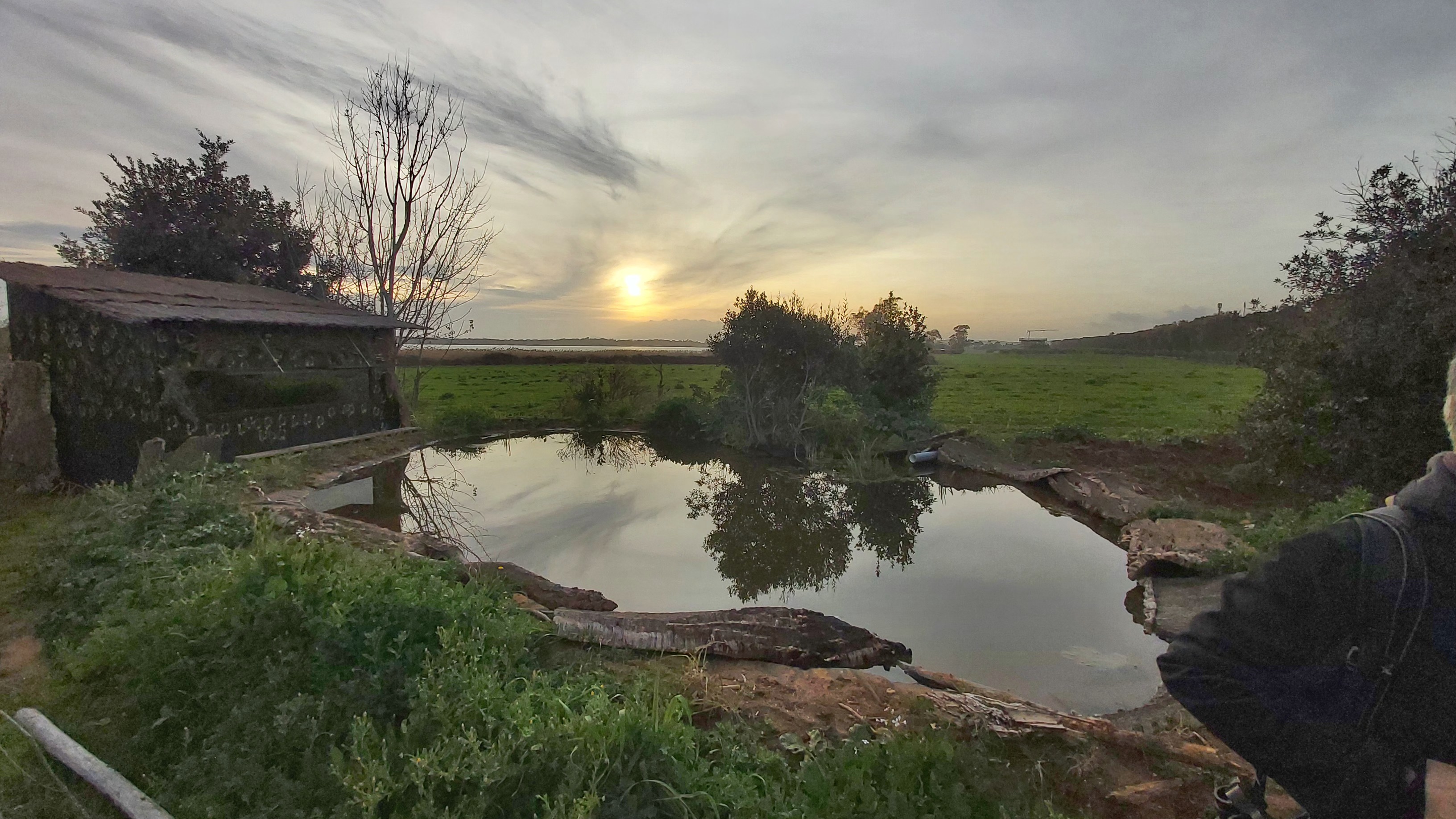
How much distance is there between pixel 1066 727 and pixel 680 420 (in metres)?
17.6

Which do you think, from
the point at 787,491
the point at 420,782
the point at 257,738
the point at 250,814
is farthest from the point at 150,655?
the point at 787,491

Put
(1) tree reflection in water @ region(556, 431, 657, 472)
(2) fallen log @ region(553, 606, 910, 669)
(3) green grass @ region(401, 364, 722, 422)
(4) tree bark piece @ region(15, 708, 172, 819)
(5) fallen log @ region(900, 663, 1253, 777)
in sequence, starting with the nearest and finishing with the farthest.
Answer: (4) tree bark piece @ region(15, 708, 172, 819) → (5) fallen log @ region(900, 663, 1253, 777) → (2) fallen log @ region(553, 606, 910, 669) → (1) tree reflection in water @ region(556, 431, 657, 472) → (3) green grass @ region(401, 364, 722, 422)

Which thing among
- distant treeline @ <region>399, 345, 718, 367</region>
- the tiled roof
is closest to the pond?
the tiled roof

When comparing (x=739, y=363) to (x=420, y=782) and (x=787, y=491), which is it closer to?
(x=787, y=491)

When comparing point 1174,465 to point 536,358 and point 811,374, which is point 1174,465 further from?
point 536,358

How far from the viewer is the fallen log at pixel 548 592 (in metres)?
6.30

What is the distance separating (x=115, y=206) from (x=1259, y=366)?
26.3 meters

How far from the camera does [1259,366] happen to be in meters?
10.6

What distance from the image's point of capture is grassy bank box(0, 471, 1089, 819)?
2.79m

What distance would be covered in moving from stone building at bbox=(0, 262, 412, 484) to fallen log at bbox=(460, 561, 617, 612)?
7.10 metres

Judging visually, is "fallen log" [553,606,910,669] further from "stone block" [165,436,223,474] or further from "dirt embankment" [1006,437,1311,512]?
"dirt embankment" [1006,437,1311,512]

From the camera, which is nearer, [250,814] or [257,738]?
[250,814]

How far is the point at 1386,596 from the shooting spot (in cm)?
133

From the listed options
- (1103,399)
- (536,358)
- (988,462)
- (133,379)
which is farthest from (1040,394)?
(536,358)
